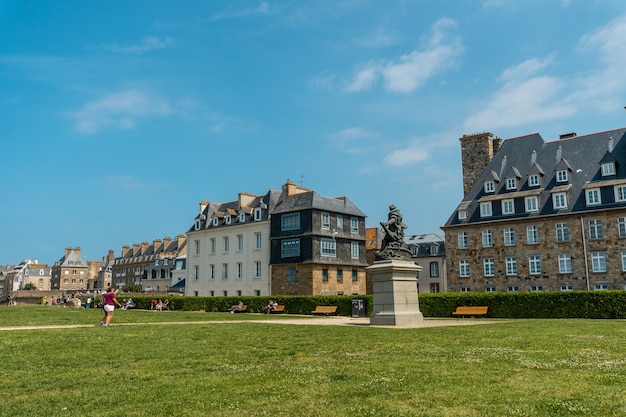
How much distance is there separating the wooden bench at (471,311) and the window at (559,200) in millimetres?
15038

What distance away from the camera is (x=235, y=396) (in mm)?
7262

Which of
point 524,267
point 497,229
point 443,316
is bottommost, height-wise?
point 443,316

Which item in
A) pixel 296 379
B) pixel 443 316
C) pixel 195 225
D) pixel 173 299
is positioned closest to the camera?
pixel 296 379

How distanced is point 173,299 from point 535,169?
34.7 metres

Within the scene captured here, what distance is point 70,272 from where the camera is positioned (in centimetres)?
12269

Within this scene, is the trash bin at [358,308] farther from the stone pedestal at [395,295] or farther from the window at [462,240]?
the window at [462,240]

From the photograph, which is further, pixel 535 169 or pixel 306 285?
pixel 306 285

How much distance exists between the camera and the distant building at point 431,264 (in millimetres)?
62688

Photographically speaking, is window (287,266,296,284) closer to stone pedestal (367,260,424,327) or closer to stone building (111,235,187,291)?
stone pedestal (367,260,424,327)

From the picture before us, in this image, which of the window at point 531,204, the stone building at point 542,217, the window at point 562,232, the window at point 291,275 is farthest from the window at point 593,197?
the window at point 291,275

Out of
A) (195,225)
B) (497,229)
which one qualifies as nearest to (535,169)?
(497,229)

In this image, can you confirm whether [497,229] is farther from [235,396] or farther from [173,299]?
[235,396]

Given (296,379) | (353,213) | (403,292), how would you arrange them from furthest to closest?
1. (353,213)
2. (403,292)
3. (296,379)

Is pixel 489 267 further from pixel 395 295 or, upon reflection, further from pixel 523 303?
pixel 395 295
